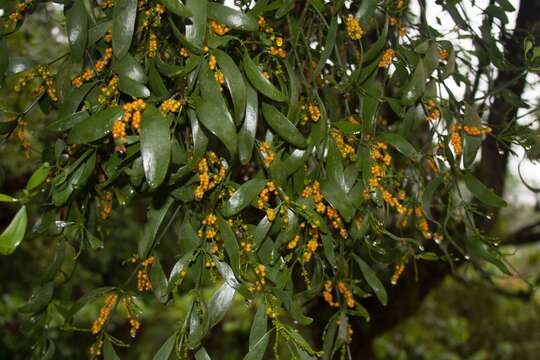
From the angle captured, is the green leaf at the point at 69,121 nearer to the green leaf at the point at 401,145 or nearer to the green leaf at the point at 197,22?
the green leaf at the point at 197,22

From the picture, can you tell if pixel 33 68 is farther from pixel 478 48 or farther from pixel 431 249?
pixel 431 249

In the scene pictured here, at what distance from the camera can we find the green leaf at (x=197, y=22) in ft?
2.30

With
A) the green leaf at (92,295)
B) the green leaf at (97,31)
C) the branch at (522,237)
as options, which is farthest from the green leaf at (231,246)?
the branch at (522,237)

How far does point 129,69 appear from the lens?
76 centimetres

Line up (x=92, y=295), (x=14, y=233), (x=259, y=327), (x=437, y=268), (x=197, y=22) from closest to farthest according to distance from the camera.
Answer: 1. (x=14, y=233)
2. (x=197, y=22)
3. (x=259, y=327)
4. (x=92, y=295)
5. (x=437, y=268)

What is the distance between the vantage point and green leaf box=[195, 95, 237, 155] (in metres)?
0.69

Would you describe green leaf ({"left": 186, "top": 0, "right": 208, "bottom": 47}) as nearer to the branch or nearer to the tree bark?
the tree bark

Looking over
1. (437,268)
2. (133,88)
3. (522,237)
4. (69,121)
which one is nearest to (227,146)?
(133,88)

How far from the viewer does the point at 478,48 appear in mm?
1121

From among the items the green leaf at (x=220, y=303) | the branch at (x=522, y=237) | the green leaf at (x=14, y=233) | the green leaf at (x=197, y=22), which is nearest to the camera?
the green leaf at (x=14, y=233)

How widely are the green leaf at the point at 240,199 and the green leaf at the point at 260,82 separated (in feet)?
0.41

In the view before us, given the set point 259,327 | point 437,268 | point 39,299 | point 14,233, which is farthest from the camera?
point 437,268

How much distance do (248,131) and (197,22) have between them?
0.47 ft

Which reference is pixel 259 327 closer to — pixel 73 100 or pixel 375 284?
pixel 375 284
